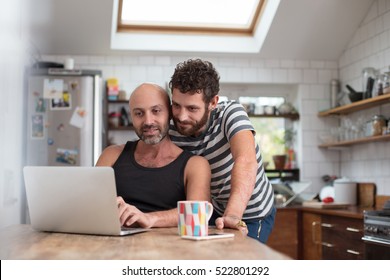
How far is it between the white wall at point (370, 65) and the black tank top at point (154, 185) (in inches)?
114

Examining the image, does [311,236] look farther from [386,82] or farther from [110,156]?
[110,156]

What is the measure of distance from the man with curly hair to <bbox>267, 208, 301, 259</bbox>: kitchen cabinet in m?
2.23

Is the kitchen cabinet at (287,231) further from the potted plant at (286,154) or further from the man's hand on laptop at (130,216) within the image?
the man's hand on laptop at (130,216)

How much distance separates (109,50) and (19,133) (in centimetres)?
109

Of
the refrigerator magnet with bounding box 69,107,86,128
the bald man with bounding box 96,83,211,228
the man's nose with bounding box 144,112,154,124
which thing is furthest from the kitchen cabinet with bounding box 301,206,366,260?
the man's nose with bounding box 144,112,154,124

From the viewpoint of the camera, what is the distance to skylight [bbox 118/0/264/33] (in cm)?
494

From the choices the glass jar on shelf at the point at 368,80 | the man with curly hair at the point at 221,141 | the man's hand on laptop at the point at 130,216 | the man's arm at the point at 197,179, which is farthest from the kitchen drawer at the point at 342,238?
the man's hand on laptop at the point at 130,216

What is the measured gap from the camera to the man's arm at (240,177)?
1.71m

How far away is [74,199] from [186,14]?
368 centimetres

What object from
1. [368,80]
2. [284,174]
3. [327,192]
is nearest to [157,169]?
[368,80]

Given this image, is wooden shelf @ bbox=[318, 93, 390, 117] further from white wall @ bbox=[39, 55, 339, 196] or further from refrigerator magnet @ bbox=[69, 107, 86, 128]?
refrigerator magnet @ bbox=[69, 107, 86, 128]

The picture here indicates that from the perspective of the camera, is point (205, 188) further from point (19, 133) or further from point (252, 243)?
point (19, 133)

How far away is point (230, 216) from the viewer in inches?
67.0
